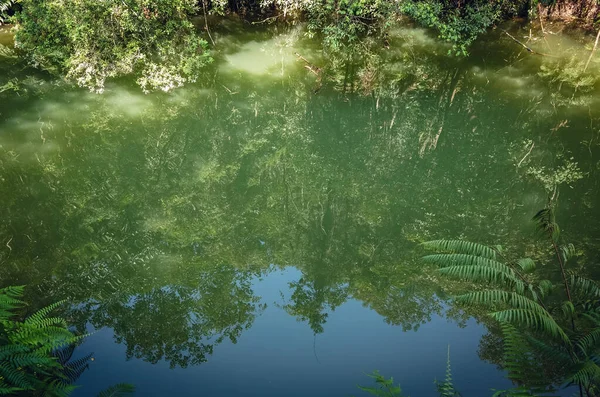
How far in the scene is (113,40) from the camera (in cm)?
1139

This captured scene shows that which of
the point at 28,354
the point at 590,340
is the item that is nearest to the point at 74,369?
the point at 28,354

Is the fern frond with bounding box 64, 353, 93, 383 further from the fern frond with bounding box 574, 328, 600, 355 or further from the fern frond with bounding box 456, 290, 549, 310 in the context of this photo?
the fern frond with bounding box 574, 328, 600, 355

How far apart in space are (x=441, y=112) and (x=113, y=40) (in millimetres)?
8743

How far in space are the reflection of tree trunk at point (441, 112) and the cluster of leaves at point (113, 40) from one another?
6.32 meters

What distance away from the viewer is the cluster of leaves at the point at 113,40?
11055 mm

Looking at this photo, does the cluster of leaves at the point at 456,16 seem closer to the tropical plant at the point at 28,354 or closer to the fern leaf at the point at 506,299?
the fern leaf at the point at 506,299

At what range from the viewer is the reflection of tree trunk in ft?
35.4

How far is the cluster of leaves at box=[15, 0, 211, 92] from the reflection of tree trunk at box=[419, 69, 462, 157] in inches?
249

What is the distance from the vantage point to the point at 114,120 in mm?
11133

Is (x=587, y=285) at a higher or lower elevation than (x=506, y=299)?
higher

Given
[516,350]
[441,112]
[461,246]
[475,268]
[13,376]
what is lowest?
[13,376]

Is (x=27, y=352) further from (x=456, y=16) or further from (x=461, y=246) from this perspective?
(x=456, y=16)

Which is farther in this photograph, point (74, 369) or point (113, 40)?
point (113, 40)

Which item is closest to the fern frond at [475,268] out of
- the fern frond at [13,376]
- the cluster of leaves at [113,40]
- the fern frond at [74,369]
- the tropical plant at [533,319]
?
the tropical plant at [533,319]
